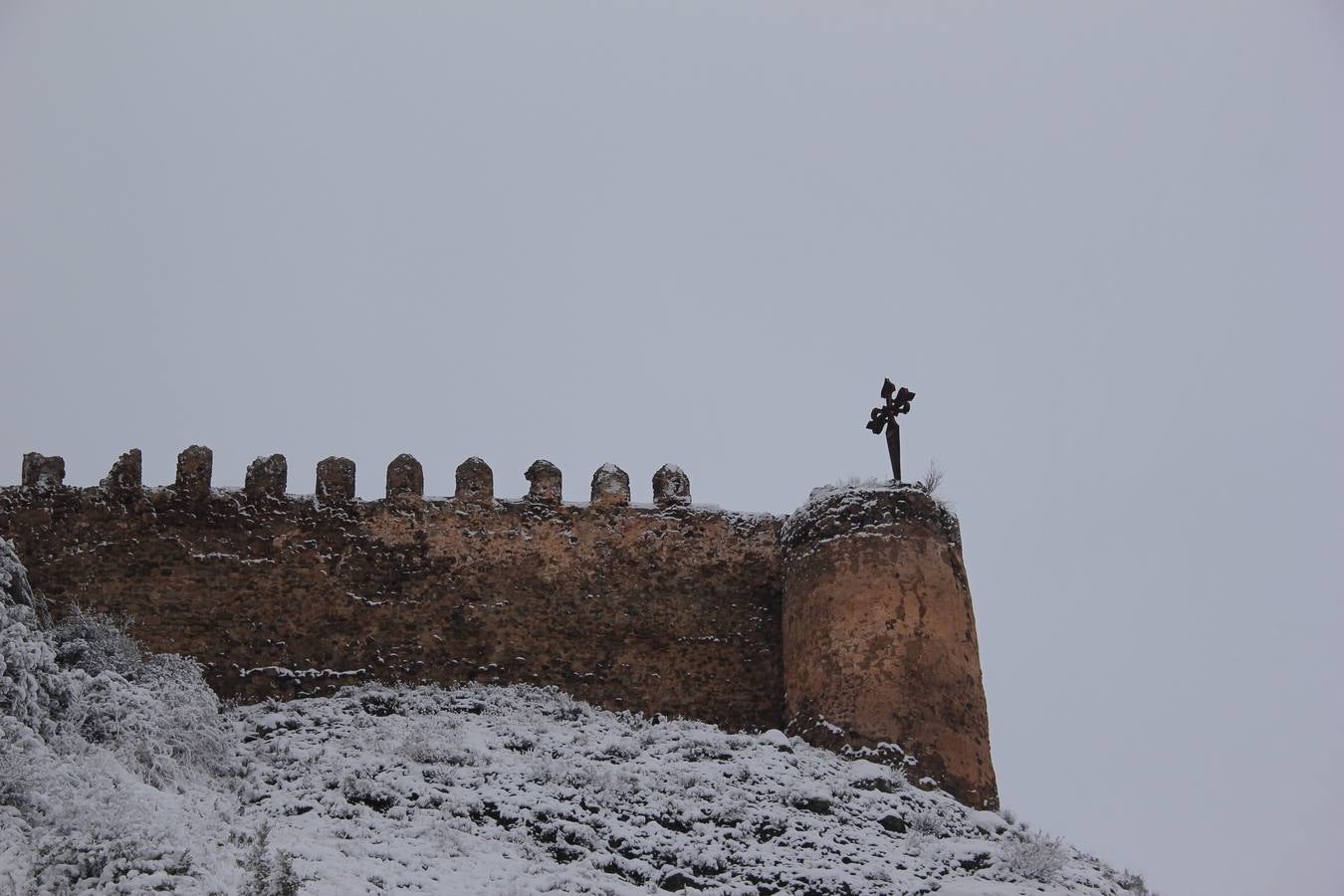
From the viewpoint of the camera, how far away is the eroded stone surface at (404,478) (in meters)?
15.4

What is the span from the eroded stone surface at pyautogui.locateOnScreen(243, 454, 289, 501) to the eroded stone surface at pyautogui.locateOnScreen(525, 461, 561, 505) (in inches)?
104

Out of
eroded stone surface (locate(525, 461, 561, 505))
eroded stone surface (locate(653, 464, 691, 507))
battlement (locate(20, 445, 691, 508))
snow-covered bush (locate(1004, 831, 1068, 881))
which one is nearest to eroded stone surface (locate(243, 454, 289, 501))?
battlement (locate(20, 445, 691, 508))

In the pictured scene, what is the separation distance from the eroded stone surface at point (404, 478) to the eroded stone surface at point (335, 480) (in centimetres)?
42

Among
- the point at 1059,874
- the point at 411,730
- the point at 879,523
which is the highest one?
the point at 879,523

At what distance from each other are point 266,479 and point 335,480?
72cm

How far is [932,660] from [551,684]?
13.0ft

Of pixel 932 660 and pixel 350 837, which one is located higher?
pixel 932 660

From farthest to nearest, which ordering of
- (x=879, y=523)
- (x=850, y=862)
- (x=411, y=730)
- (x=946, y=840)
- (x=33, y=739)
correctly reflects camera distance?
(x=879, y=523)
(x=411, y=730)
(x=946, y=840)
(x=850, y=862)
(x=33, y=739)

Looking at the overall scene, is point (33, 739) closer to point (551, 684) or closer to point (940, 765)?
point (551, 684)

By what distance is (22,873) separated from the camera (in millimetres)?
7938

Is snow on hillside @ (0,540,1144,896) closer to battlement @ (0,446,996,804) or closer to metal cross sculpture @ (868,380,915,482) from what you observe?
battlement @ (0,446,996,804)

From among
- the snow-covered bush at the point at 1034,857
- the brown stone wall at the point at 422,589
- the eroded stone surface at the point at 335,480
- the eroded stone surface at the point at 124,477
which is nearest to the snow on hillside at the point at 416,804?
the snow-covered bush at the point at 1034,857

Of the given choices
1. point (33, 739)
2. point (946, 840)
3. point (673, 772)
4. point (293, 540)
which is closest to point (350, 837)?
point (33, 739)

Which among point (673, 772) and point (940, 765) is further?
point (940, 765)
